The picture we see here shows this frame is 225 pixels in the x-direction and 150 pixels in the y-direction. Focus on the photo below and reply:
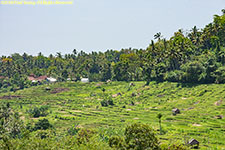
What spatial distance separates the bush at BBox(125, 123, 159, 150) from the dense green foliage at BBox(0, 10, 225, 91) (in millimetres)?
66174

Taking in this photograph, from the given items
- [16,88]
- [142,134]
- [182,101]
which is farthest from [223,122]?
[16,88]

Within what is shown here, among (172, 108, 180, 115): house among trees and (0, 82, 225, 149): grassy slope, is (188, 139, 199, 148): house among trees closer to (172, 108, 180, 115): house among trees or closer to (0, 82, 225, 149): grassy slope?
(0, 82, 225, 149): grassy slope

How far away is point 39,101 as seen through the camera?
384 ft

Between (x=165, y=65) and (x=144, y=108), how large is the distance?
35.6m

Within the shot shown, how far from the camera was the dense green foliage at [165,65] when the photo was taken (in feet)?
328

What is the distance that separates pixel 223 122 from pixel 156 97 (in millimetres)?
40391

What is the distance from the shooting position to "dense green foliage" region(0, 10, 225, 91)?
328 feet

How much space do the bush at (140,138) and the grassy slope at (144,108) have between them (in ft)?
62.7

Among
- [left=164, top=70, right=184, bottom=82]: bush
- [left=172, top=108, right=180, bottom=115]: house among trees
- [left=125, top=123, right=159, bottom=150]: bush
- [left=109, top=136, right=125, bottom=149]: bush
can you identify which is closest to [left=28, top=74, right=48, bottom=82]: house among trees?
[left=164, top=70, right=184, bottom=82]: bush

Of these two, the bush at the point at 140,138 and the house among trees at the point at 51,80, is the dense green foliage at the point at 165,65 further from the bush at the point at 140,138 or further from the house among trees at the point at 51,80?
the bush at the point at 140,138

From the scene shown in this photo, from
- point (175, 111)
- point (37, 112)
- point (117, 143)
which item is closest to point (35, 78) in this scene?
point (37, 112)

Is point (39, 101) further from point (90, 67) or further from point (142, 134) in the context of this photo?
point (142, 134)

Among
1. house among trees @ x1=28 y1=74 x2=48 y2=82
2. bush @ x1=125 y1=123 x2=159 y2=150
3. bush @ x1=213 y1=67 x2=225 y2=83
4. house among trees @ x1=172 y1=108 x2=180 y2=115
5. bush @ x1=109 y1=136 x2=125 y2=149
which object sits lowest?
house among trees @ x1=172 y1=108 x2=180 y2=115

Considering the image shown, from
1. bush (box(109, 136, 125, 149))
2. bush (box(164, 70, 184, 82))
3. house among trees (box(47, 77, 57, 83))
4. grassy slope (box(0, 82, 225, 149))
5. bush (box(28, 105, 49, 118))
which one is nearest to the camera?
bush (box(109, 136, 125, 149))
